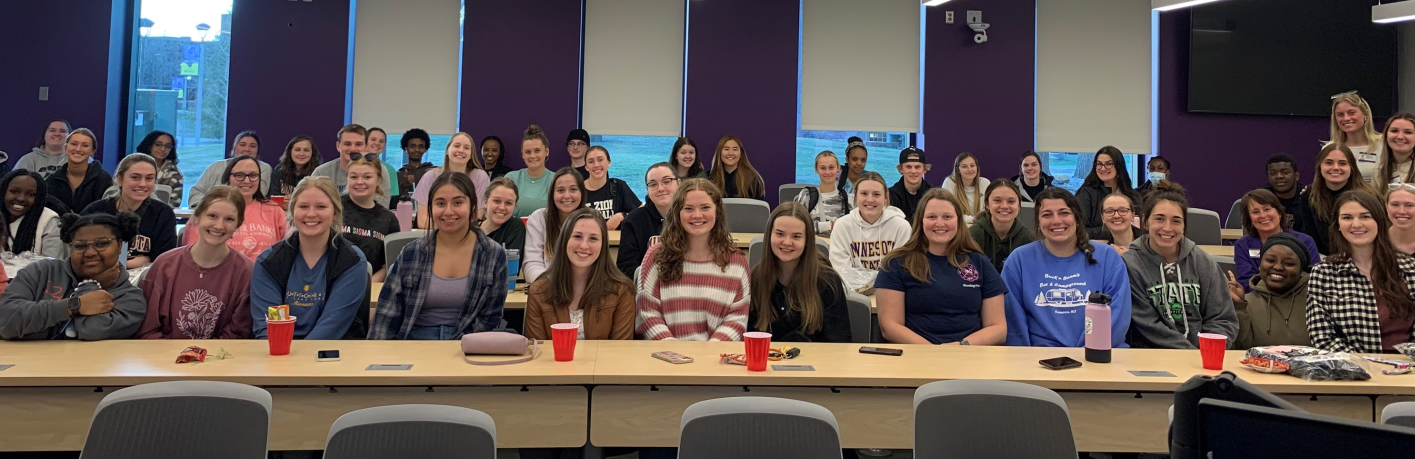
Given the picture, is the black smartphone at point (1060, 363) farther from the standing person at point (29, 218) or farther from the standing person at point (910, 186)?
the standing person at point (29, 218)

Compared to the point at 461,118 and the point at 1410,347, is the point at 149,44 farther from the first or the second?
the point at 1410,347

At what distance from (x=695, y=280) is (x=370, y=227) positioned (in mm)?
2050

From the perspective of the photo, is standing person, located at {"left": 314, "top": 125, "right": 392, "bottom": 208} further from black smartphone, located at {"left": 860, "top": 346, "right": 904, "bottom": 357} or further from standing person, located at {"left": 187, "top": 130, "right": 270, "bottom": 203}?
black smartphone, located at {"left": 860, "top": 346, "right": 904, "bottom": 357}

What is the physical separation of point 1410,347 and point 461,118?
24.2 feet

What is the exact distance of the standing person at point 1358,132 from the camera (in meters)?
5.77

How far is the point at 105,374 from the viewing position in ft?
8.21

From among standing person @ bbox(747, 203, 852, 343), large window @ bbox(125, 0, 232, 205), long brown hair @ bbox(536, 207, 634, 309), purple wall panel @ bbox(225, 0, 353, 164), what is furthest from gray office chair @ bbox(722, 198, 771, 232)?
large window @ bbox(125, 0, 232, 205)

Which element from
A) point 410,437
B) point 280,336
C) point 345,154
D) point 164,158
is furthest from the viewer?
point 164,158

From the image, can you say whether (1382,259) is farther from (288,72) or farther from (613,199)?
(288,72)

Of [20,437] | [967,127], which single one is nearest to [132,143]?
[20,437]

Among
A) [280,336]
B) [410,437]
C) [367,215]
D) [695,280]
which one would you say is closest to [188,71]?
[367,215]

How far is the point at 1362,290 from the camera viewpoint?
137 inches

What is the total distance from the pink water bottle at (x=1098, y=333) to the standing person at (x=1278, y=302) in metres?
1.28

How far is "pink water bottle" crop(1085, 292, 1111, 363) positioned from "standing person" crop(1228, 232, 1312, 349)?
1.28 m
